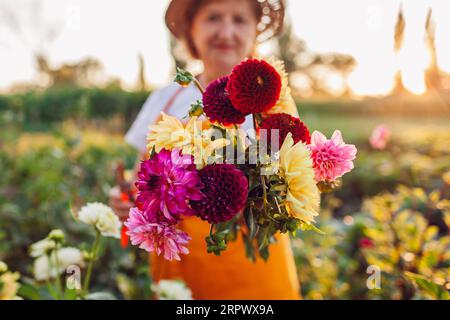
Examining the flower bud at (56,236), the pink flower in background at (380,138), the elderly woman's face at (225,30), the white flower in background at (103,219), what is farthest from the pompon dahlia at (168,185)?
the pink flower in background at (380,138)

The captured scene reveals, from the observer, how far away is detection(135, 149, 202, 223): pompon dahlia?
23.3 inches

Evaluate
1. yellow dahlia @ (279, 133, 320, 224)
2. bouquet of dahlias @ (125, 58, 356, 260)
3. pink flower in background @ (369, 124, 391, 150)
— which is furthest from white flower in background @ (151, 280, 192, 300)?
pink flower in background @ (369, 124, 391, 150)

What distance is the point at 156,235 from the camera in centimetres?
64

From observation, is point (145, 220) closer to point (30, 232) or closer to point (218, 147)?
point (218, 147)

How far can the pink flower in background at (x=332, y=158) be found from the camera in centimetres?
67

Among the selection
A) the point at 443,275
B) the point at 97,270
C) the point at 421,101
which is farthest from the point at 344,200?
the point at 421,101

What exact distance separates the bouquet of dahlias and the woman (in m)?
0.68

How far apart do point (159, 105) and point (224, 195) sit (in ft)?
3.32

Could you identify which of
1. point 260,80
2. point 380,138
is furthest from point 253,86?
point 380,138

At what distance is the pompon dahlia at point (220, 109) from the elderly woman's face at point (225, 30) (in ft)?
2.31

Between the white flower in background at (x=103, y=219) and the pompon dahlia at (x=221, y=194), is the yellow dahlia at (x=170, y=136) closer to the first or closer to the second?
the pompon dahlia at (x=221, y=194)

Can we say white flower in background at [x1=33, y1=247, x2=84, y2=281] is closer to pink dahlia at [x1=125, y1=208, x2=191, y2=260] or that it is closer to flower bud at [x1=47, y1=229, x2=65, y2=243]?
flower bud at [x1=47, y1=229, x2=65, y2=243]

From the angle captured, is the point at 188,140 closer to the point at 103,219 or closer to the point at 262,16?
the point at 103,219
